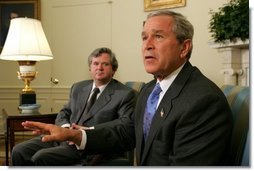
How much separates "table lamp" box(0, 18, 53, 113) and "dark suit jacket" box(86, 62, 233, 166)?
0.97m

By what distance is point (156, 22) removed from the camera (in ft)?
2.74

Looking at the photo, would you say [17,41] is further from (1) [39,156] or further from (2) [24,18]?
(1) [39,156]

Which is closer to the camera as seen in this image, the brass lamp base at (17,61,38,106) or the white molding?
the white molding

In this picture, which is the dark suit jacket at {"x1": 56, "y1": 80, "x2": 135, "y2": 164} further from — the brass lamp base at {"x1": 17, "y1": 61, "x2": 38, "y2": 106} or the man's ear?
the man's ear

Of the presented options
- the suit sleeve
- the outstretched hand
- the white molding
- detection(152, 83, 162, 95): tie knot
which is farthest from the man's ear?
the suit sleeve

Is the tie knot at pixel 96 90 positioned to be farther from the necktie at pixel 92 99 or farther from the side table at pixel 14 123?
the side table at pixel 14 123

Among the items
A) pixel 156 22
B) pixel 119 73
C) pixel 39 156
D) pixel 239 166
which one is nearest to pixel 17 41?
pixel 119 73

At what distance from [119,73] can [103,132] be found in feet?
2.36

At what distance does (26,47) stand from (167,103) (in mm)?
1190

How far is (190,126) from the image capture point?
0.74 m

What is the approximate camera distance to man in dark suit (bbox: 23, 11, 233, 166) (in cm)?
72

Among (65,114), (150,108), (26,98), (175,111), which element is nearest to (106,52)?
(65,114)

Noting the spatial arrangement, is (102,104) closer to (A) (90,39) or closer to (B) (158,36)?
(A) (90,39)

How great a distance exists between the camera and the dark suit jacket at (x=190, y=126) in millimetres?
720
